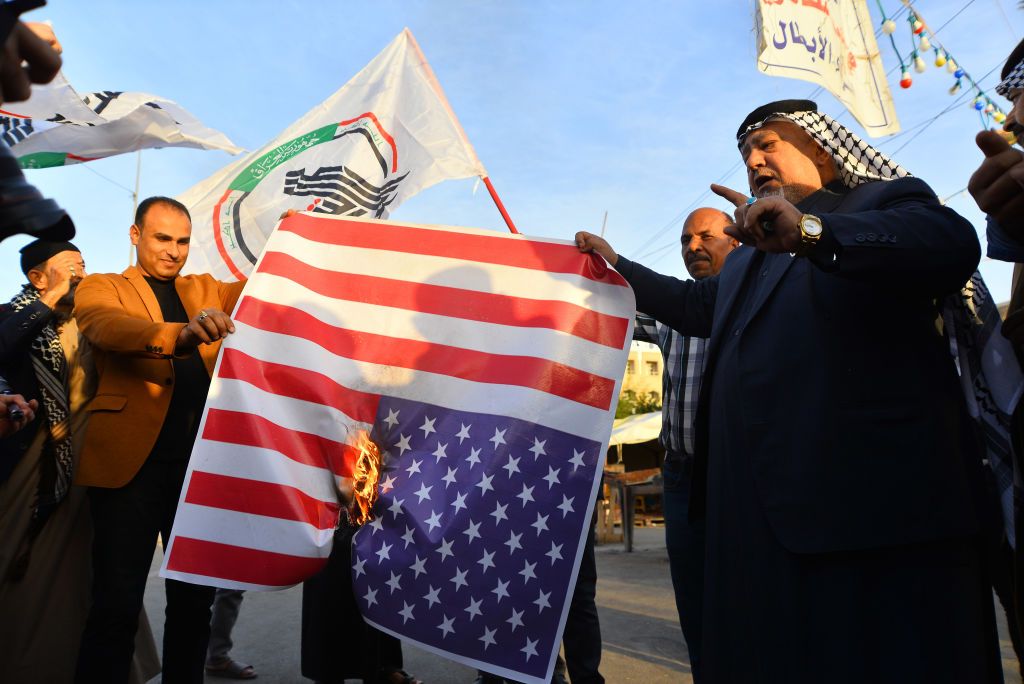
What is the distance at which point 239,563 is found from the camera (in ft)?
8.00

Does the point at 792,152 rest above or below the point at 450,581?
above

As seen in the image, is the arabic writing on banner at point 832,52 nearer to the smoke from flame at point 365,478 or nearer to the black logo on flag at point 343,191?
the black logo on flag at point 343,191

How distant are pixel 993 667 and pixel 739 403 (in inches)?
33.7

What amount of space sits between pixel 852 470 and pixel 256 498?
1.87 meters

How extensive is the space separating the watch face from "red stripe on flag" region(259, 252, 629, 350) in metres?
1.14

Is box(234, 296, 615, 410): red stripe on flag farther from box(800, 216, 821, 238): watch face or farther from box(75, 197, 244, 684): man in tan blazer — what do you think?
box(800, 216, 821, 238): watch face

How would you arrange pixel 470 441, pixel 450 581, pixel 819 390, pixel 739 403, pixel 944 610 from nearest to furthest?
pixel 944 610 < pixel 819 390 < pixel 739 403 < pixel 450 581 < pixel 470 441

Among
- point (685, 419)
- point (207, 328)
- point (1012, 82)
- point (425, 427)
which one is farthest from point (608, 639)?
point (1012, 82)

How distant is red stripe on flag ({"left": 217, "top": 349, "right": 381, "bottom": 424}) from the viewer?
2715mm

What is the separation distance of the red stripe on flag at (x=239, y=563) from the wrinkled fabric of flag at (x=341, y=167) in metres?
2.21

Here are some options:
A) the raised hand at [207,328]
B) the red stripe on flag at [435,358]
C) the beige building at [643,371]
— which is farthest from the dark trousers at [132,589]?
the beige building at [643,371]

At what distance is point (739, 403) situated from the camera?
2.07 meters

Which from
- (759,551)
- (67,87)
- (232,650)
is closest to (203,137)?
(67,87)

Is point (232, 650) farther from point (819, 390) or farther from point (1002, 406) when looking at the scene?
point (1002, 406)
